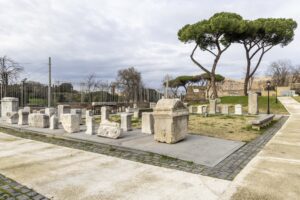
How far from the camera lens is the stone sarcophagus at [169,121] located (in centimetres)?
530

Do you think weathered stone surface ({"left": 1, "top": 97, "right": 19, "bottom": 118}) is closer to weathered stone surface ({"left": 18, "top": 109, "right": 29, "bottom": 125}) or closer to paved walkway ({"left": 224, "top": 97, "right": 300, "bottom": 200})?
weathered stone surface ({"left": 18, "top": 109, "right": 29, "bottom": 125})

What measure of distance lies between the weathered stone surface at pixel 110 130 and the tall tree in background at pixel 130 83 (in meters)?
13.4

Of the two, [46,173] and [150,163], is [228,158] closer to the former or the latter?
[150,163]

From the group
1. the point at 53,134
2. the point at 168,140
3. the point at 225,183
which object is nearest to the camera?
the point at 225,183

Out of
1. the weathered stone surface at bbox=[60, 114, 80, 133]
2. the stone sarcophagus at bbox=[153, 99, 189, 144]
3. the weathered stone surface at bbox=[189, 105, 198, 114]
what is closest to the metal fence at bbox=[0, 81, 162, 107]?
the weathered stone surface at bbox=[189, 105, 198, 114]

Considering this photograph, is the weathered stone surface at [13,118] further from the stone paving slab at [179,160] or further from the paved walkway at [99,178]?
the paved walkway at [99,178]

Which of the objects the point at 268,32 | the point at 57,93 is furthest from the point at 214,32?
the point at 57,93

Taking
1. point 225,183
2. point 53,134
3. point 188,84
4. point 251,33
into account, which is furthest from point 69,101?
point 188,84

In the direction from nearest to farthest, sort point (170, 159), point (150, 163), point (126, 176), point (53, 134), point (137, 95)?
point (126, 176)
point (150, 163)
point (170, 159)
point (53, 134)
point (137, 95)

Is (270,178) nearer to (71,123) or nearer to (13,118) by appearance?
(71,123)

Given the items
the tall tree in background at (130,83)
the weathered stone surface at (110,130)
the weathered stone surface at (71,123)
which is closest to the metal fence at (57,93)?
the tall tree in background at (130,83)

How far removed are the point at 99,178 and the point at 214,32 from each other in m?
24.5

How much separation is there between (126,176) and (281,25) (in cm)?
2810

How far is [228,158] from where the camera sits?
4301mm
